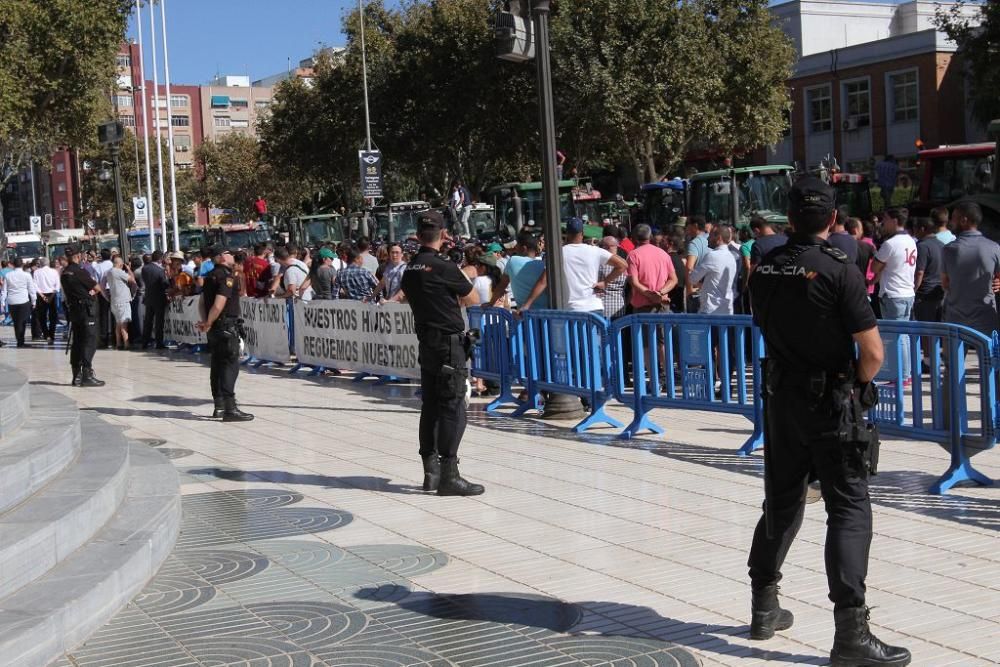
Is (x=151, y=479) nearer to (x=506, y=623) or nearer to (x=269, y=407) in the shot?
(x=506, y=623)

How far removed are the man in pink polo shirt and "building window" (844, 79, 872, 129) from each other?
39.0m

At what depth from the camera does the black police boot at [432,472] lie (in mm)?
8578

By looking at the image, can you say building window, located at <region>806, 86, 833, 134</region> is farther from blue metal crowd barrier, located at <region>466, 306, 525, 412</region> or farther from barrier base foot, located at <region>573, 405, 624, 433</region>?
barrier base foot, located at <region>573, 405, 624, 433</region>

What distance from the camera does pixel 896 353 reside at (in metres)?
8.33

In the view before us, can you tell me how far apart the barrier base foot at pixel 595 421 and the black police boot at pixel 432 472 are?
8.83 feet

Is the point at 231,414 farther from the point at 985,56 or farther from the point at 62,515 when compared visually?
the point at 985,56

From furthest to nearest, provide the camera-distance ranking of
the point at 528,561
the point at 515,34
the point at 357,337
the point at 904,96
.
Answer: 1. the point at 904,96
2. the point at 357,337
3. the point at 515,34
4. the point at 528,561

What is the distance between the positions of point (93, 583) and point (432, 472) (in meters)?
3.20

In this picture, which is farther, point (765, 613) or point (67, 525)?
point (67, 525)

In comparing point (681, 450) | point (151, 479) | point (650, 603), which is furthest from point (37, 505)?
point (681, 450)

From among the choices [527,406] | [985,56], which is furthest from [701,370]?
[985,56]

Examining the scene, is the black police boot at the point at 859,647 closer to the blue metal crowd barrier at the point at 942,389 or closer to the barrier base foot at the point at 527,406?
the blue metal crowd barrier at the point at 942,389

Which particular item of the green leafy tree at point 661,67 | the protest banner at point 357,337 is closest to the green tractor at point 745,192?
the green leafy tree at point 661,67

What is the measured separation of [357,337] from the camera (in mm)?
16141
